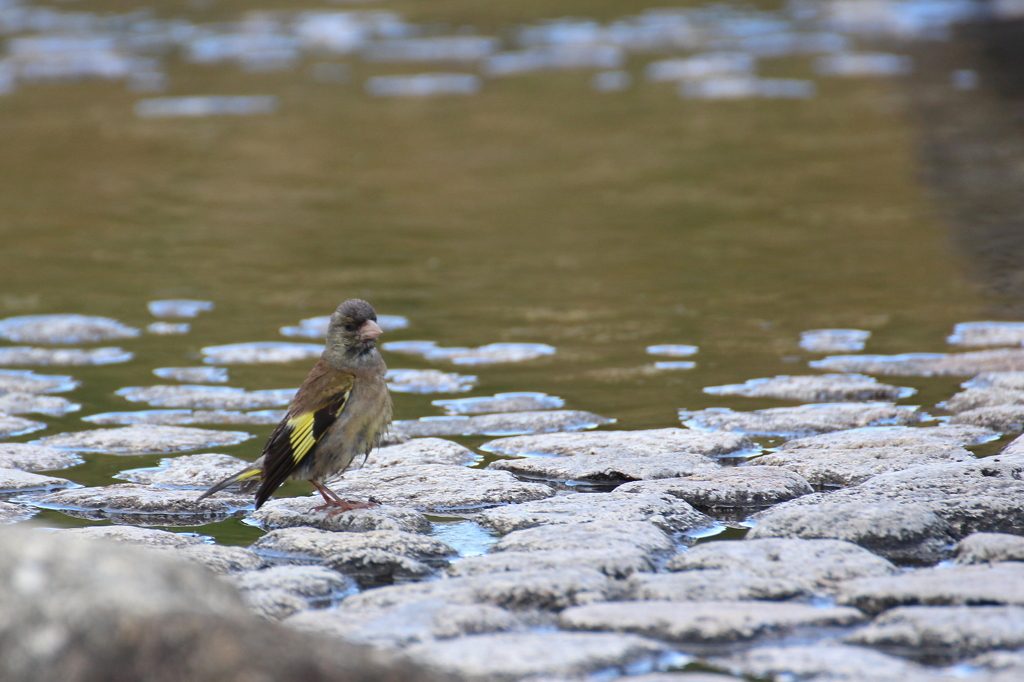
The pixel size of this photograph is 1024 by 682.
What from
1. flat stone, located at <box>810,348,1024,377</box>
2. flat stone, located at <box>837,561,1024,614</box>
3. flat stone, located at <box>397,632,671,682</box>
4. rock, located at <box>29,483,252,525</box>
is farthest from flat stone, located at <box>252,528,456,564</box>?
flat stone, located at <box>810,348,1024,377</box>

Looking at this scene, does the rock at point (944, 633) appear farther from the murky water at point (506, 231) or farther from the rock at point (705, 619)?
the murky water at point (506, 231)

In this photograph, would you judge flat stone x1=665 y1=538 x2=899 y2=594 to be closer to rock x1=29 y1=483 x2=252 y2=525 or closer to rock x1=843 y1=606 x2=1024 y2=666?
rock x1=843 y1=606 x2=1024 y2=666

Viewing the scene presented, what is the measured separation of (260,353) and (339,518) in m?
2.84

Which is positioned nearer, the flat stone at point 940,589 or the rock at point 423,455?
the flat stone at point 940,589

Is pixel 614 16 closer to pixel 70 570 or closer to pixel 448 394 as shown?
pixel 448 394

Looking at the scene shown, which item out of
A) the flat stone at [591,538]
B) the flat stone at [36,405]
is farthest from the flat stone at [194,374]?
the flat stone at [591,538]

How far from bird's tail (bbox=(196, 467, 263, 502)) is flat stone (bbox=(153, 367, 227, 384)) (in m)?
2.00

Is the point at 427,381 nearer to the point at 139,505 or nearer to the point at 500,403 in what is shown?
the point at 500,403

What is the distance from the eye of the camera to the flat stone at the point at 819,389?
5.90 meters

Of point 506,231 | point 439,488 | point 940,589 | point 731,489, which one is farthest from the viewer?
point 506,231

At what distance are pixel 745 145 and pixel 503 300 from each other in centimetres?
604

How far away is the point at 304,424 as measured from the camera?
439cm

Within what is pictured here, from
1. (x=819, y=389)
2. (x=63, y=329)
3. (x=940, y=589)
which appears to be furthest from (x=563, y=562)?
(x=63, y=329)

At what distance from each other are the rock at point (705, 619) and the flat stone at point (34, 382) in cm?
402
